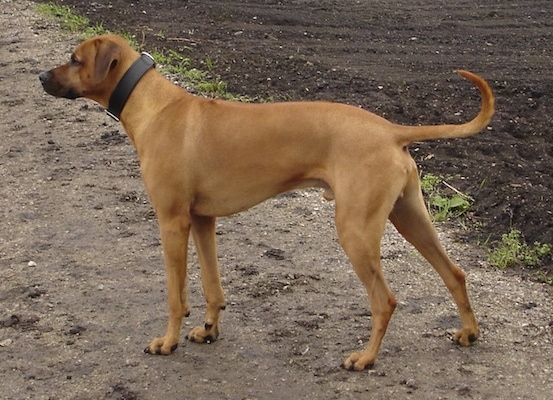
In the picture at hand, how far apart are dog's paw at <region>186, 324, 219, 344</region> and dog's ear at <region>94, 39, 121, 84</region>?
147 centimetres

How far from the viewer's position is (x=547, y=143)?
26.6ft

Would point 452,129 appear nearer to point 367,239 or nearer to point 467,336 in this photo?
point 367,239

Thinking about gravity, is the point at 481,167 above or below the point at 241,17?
above

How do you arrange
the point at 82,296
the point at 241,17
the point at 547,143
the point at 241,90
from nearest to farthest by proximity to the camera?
1. the point at 82,296
2. the point at 547,143
3. the point at 241,90
4. the point at 241,17

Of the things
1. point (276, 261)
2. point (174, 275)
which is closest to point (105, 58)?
point (174, 275)

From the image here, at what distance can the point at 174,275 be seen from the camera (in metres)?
5.02

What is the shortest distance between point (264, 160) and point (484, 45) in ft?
25.8

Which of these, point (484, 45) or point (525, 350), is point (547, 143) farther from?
point (484, 45)

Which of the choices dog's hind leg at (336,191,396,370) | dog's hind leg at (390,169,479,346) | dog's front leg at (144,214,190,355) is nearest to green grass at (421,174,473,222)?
dog's hind leg at (390,169,479,346)

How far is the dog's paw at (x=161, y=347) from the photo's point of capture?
5.09 m

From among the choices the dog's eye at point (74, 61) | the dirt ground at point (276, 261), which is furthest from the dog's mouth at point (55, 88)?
the dirt ground at point (276, 261)

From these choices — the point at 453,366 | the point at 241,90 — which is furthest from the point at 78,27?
the point at 453,366

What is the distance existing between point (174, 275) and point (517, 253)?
7.96ft

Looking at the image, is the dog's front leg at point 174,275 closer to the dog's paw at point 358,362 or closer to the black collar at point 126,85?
the black collar at point 126,85
